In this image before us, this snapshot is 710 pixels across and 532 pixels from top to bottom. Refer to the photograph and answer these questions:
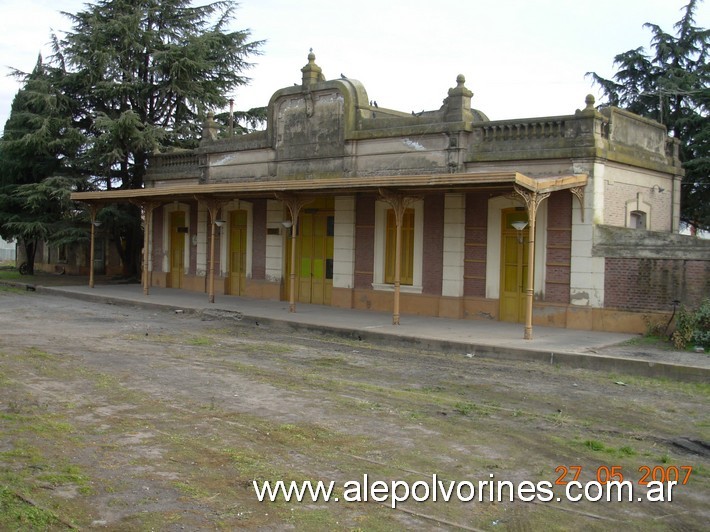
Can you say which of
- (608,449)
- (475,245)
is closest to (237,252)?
(475,245)

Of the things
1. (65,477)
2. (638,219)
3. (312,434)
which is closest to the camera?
(65,477)

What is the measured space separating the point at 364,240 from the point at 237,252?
5.29 metres

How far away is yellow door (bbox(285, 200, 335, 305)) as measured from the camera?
19.7 metres

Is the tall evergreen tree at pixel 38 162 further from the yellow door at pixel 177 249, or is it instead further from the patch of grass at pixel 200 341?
the patch of grass at pixel 200 341

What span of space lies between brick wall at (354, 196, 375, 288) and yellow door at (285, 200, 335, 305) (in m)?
1.09

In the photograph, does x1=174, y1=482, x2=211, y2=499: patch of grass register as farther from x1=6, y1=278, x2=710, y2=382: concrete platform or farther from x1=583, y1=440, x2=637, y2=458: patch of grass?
x1=6, y1=278, x2=710, y2=382: concrete platform

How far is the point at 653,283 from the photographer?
14047 mm

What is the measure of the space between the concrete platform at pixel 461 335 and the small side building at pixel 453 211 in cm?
62

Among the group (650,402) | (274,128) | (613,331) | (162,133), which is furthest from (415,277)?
(162,133)

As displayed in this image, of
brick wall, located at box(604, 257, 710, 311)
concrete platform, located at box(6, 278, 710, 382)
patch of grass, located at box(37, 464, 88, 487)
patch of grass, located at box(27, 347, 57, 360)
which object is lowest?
patch of grass, located at box(37, 464, 88, 487)

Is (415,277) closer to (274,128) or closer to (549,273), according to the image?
(549,273)

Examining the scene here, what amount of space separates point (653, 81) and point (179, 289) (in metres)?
17.8

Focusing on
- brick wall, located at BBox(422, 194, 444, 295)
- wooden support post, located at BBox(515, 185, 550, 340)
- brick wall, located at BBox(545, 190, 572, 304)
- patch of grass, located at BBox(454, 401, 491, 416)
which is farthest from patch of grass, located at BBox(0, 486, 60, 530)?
brick wall, located at BBox(422, 194, 444, 295)

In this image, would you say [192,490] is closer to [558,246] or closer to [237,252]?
[558,246]
